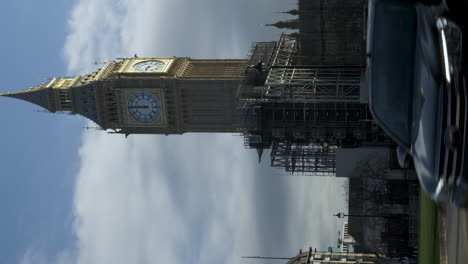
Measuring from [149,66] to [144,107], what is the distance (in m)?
4.29

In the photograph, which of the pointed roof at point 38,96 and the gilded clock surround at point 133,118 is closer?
the gilded clock surround at point 133,118

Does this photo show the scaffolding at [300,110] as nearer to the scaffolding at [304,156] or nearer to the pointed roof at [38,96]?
the scaffolding at [304,156]

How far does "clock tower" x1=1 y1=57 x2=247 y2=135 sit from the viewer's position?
54.1 metres

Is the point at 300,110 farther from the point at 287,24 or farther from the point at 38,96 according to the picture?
the point at 38,96

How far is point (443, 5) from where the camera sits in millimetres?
9883

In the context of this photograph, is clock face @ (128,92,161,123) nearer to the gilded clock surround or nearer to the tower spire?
the gilded clock surround

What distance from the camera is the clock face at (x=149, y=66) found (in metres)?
55.9

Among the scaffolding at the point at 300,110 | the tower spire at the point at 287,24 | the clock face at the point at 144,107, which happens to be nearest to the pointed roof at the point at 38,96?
the clock face at the point at 144,107

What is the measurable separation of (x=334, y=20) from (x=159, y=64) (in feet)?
57.6

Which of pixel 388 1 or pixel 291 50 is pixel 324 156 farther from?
pixel 388 1

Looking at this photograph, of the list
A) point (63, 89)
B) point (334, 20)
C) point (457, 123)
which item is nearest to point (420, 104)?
point (457, 123)

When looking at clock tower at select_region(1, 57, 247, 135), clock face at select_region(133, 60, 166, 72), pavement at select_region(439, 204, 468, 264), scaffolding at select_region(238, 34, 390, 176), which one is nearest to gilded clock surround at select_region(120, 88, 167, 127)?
clock tower at select_region(1, 57, 247, 135)

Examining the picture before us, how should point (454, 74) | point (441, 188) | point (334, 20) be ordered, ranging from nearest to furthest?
point (454, 74)
point (441, 188)
point (334, 20)

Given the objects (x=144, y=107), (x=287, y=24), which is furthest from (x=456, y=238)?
(x=287, y=24)
